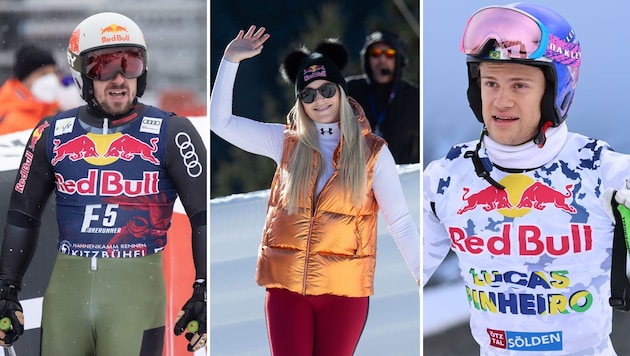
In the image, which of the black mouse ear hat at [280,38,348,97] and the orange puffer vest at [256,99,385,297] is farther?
the black mouse ear hat at [280,38,348,97]

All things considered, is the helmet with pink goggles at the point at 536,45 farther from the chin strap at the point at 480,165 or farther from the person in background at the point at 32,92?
the person in background at the point at 32,92

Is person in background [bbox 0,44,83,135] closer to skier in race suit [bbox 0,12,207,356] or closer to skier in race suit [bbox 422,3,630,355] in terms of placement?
skier in race suit [bbox 0,12,207,356]

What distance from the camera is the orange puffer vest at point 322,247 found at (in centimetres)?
368

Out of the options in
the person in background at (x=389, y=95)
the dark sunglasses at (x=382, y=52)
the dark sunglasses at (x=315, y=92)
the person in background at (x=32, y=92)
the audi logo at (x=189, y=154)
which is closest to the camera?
the dark sunglasses at (x=315, y=92)

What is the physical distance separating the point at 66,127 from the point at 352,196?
114cm

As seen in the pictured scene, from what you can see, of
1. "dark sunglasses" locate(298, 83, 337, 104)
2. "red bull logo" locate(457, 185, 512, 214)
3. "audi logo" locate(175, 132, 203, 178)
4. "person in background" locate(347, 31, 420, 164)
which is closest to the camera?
"red bull logo" locate(457, 185, 512, 214)

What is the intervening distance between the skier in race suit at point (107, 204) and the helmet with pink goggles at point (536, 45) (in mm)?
1208

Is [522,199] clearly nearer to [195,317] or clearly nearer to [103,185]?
[195,317]

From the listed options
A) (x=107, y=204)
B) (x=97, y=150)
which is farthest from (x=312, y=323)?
(x=97, y=150)

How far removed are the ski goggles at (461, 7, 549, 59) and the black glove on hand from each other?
6.38 ft

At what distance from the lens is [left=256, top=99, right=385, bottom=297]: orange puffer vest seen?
368cm

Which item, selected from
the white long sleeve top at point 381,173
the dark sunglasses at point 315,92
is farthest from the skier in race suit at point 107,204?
the dark sunglasses at point 315,92

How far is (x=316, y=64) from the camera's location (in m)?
3.81

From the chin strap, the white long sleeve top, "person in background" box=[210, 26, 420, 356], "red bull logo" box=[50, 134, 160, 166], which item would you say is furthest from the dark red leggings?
"red bull logo" box=[50, 134, 160, 166]
